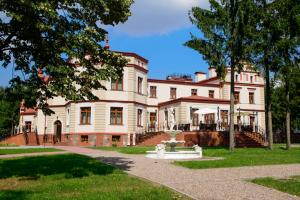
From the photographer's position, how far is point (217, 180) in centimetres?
1146

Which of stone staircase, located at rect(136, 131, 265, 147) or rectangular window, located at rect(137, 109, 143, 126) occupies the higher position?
rectangular window, located at rect(137, 109, 143, 126)

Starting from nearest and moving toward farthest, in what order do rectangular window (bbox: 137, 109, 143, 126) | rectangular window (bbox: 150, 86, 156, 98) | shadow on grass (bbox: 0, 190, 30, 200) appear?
1. shadow on grass (bbox: 0, 190, 30, 200)
2. rectangular window (bbox: 137, 109, 143, 126)
3. rectangular window (bbox: 150, 86, 156, 98)

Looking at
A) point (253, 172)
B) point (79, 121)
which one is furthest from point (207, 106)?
point (253, 172)

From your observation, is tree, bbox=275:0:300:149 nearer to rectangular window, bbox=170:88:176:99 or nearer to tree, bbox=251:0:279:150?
tree, bbox=251:0:279:150

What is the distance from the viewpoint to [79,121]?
38188 millimetres

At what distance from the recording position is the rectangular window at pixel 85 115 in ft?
124

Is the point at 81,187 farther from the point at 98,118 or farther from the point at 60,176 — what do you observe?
the point at 98,118

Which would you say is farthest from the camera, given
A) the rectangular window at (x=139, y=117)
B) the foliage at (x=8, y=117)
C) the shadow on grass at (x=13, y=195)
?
the foliage at (x=8, y=117)

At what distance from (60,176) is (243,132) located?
26529 millimetres

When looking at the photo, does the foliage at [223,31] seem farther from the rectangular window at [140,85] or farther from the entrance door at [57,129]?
the entrance door at [57,129]

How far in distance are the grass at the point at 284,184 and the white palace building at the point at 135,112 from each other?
971 inches

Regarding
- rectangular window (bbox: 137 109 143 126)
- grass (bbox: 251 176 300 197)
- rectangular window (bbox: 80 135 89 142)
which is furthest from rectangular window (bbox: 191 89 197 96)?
grass (bbox: 251 176 300 197)

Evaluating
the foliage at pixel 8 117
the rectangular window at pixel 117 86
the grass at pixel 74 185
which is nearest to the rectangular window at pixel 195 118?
the rectangular window at pixel 117 86

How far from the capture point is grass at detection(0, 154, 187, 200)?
8.80 metres
